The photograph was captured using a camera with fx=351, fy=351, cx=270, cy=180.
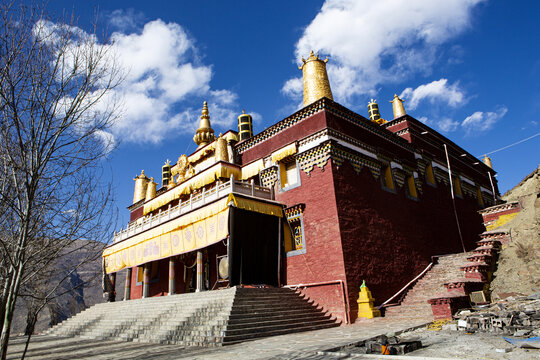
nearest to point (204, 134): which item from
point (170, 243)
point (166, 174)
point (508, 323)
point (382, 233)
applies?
point (166, 174)

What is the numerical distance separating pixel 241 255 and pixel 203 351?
534 centimetres

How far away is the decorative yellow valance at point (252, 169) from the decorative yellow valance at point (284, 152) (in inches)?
38.7

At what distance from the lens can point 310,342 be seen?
7.71 meters

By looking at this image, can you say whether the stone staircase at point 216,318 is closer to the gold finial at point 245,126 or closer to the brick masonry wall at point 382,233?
the brick masonry wall at point 382,233

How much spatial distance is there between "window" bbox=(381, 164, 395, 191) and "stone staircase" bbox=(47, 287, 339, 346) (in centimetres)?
634

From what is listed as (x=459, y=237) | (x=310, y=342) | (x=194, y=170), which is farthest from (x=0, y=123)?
(x=459, y=237)

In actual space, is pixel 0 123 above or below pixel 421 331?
above

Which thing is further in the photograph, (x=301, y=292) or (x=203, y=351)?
(x=301, y=292)

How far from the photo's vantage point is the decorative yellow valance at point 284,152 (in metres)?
14.5

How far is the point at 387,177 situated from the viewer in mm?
15625

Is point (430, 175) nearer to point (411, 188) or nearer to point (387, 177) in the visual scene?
point (411, 188)

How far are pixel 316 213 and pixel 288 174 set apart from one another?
102 inches

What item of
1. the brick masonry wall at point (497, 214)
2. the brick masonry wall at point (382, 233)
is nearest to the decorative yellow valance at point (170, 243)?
the brick masonry wall at point (382, 233)

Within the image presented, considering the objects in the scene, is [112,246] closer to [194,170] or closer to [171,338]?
[194,170]
